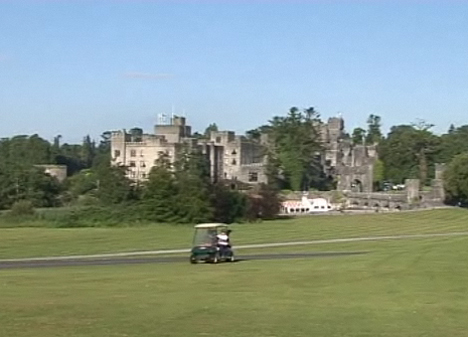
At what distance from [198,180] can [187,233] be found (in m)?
21.3

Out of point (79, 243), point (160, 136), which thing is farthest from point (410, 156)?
point (79, 243)

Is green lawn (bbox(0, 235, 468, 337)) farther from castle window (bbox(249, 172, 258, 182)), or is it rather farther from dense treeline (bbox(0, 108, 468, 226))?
castle window (bbox(249, 172, 258, 182))

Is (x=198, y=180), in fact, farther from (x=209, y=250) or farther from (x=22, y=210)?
(x=209, y=250)

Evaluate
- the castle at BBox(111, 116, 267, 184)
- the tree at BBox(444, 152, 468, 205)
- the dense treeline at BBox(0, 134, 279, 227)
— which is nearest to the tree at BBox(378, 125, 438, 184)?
the castle at BBox(111, 116, 267, 184)

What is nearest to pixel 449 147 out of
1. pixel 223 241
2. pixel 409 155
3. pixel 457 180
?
pixel 409 155

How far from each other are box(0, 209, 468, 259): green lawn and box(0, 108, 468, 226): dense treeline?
14.0 feet

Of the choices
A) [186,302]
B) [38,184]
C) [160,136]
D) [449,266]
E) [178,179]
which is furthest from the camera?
[160,136]

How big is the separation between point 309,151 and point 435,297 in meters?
138

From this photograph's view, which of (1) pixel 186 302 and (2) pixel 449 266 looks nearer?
(1) pixel 186 302

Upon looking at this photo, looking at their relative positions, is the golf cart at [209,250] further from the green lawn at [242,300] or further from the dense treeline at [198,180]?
the dense treeline at [198,180]

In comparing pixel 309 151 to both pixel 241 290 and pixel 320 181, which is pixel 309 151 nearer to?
pixel 320 181

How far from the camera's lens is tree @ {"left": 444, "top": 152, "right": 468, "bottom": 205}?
11600cm

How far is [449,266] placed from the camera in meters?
37.3

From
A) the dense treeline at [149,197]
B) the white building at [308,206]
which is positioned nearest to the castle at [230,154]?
the white building at [308,206]
